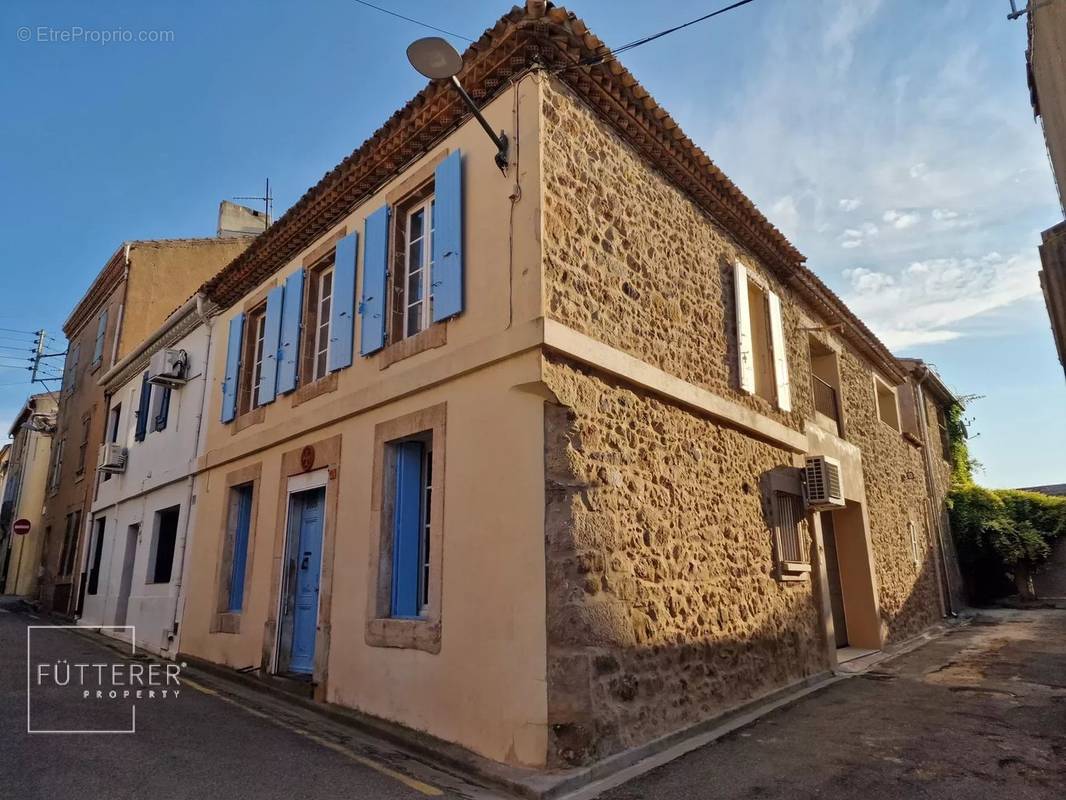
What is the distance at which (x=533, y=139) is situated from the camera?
5.44 metres

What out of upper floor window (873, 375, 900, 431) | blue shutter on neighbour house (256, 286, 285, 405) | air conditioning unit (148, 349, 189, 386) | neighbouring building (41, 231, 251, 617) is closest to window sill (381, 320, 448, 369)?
blue shutter on neighbour house (256, 286, 285, 405)

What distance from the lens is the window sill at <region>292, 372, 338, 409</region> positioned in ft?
23.7

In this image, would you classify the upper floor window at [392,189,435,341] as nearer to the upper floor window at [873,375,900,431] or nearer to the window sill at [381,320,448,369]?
the window sill at [381,320,448,369]

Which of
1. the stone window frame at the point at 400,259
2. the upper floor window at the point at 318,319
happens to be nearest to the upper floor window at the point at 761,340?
the stone window frame at the point at 400,259

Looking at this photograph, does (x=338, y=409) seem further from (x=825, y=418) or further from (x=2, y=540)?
(x=2, y=540)

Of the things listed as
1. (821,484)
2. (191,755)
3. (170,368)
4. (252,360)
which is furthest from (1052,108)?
(170,368)

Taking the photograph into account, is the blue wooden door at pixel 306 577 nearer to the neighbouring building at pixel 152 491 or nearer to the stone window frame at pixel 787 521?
the neighbouring building at pixel 152 491

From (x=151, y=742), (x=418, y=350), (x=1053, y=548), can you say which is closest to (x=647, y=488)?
(x=418, y=350)

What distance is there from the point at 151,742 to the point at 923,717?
617cm

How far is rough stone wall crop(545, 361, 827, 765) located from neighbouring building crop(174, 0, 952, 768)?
25 millimetres

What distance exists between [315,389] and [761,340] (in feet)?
17.7

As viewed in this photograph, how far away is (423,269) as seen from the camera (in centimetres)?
650

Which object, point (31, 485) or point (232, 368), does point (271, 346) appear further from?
point (31, 485)

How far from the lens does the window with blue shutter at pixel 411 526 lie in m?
5.88
